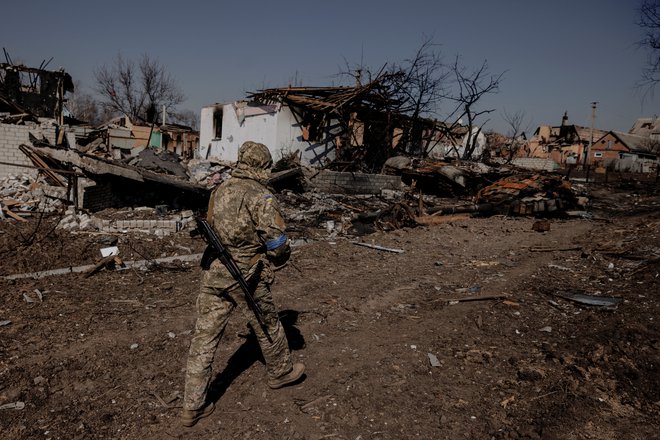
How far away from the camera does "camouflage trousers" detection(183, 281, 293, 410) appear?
2633mm

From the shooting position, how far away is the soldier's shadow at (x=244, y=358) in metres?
3.06

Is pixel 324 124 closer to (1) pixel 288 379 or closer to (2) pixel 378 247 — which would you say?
(2) pixel 378 247

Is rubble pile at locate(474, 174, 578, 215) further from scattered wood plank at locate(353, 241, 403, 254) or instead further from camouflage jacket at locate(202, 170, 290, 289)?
camouflage jacket at locate(202, 170, 290, 289)

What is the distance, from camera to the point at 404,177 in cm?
1546

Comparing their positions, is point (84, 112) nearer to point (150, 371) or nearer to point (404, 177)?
point (404, 177)

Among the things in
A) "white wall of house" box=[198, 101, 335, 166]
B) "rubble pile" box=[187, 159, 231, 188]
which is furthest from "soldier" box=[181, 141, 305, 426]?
"white wall of house" box=[198, 101, 335, 166]

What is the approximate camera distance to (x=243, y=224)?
108 inches

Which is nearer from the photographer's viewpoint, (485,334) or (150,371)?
(150,371)

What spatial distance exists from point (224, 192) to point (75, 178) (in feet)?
27.5

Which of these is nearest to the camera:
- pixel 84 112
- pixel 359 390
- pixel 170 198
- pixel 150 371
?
pixel 359 390

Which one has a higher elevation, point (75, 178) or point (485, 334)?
point (75, 178)

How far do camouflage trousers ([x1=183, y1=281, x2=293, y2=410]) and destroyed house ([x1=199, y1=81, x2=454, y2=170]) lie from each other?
12.1m

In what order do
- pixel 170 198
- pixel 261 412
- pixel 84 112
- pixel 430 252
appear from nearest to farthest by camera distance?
pixel 261 412, pixel 430 252, pixel 170 198, pixel 84 112

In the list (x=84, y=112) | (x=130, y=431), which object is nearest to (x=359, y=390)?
(x=130, y=431)
